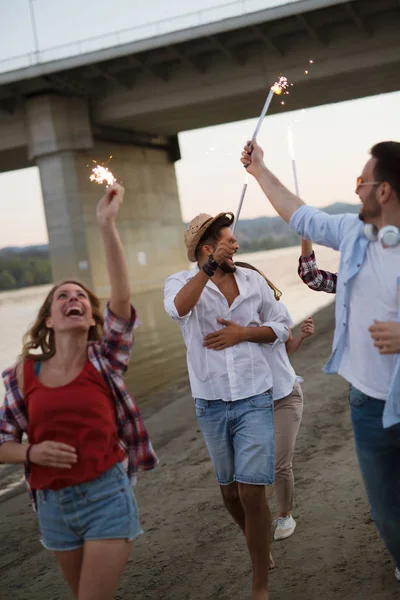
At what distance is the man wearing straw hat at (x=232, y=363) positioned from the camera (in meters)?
4.12

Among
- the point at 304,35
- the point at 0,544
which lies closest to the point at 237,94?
the point at 304,35

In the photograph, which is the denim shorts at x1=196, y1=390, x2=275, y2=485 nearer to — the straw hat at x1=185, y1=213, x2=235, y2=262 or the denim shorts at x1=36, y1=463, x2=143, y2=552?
the straw hat at x1=185, y1=213, x2=235, y2=262

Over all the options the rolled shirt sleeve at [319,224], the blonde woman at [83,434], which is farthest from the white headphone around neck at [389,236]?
the blonde woman at [83,434]

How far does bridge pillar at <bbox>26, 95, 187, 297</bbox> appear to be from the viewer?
112 feet

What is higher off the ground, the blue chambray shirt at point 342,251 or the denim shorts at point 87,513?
the blue chambray shirt at point 342,251

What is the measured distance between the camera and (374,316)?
3.30 m

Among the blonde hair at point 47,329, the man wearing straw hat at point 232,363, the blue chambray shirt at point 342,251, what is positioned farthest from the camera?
the man wearing straw hat at point 232,363

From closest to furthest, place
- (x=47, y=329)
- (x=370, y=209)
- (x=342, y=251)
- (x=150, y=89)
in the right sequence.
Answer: (x=370, y=209) < (x=342, y=251) < (x=47, y=329) < (x=150, y=89)

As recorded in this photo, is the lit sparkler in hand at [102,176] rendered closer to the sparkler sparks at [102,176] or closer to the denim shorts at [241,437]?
the sparkler sparks at [102,176]

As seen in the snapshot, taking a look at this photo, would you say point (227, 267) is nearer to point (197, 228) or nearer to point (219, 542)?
point (197, 228)

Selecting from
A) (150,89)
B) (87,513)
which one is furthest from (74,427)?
(150,89)

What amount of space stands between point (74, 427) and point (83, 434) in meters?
0.05

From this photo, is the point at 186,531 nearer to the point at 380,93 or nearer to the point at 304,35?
the point at 304,35

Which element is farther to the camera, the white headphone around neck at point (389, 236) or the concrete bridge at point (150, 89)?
the concrete bridge at point (150, 89)
